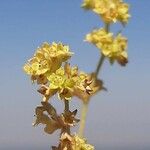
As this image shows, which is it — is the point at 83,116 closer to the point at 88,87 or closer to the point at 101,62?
the point at 88,87

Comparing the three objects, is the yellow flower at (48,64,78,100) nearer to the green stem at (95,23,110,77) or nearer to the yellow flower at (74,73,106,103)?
the yellow flower at (74,73,106,103)

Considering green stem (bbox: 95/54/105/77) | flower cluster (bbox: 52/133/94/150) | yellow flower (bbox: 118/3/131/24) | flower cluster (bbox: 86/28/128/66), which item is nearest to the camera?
green stem (bbox: 95/54/105/77)

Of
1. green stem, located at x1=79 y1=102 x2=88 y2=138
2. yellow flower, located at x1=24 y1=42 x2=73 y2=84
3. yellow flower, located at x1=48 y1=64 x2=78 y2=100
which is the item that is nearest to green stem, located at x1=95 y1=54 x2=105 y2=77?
green stem, located at x1=79 y1=102 x2=88 y2=138

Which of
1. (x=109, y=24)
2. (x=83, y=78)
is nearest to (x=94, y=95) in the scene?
(x=83, y=78)

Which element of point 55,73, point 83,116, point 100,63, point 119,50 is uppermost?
point 55,73

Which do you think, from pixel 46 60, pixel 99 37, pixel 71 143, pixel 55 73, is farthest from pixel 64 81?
pixel 99 37

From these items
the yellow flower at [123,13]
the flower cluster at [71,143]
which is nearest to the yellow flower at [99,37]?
the yellow flower at [123,13]
